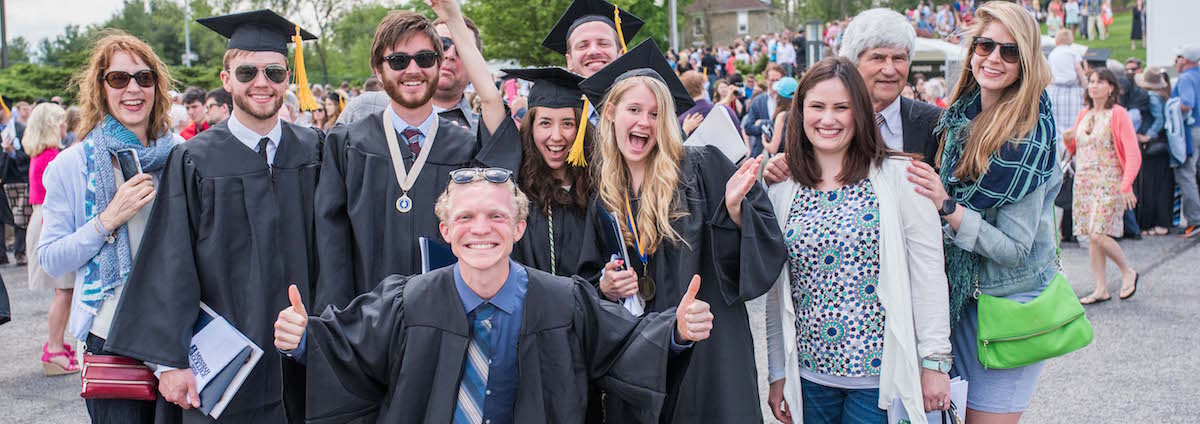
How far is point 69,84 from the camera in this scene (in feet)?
13.9

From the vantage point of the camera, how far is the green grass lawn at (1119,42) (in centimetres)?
3181

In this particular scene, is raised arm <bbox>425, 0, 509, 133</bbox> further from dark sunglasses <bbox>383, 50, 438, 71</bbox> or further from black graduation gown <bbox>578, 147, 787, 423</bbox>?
black graduation gown <bbox>578, 147, 787, 423</bbox>

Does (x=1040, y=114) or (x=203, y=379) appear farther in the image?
(x=203, y=379)

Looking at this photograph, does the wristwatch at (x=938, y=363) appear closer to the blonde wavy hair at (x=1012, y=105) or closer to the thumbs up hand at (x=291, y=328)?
the blonde wavy hair at (x=1012, y=105)

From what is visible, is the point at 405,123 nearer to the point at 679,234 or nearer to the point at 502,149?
the point at 502,149

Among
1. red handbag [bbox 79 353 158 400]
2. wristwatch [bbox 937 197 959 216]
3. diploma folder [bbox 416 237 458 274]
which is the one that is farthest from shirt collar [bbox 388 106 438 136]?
wristwatch [bbox 937 197 959 216]

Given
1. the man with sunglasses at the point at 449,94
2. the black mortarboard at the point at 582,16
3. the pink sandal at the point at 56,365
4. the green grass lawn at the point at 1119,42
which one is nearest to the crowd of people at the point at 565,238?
the black mortarboard at the point at 582,16

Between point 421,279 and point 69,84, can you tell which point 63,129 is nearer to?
point 69,84

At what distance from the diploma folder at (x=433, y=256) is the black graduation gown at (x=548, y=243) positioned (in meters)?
0.34

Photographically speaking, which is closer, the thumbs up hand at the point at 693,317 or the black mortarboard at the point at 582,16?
the thumbs up hand at the point at 693,317

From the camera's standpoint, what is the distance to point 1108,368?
6395 mm

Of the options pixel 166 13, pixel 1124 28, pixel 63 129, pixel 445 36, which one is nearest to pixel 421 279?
pixel 445 36

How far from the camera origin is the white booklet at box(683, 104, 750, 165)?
3.82 metres

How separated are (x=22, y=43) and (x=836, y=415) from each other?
6437 cm
